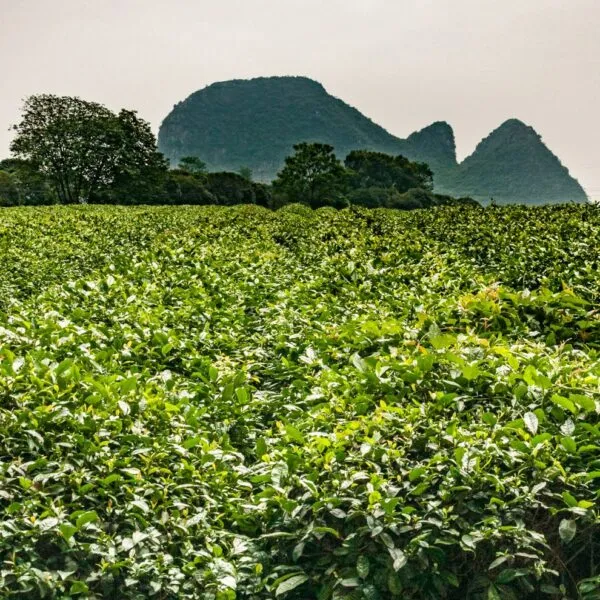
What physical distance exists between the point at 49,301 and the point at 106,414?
3759 mm

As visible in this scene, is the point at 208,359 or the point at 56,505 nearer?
the point at 56,505

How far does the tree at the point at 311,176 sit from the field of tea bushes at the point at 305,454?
56.7 m

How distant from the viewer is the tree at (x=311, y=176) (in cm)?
6234

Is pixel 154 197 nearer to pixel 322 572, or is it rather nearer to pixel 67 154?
pixel 67 154

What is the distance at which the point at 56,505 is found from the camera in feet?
10.5

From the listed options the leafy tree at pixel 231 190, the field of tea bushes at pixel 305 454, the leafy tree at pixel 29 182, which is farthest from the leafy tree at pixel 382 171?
the field of tea bushes at pixel 305 454

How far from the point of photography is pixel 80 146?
50344 millimetres

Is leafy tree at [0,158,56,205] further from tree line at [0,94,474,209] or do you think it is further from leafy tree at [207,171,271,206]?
leafy tree at [207,171,271,206]

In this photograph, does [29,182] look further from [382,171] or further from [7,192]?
[382,171]

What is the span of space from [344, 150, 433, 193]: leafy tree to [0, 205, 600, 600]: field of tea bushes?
81994 millimetres

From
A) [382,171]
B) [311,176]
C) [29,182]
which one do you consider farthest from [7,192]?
[382,171]

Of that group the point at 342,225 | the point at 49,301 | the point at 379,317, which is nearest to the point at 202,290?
the point at 49,301

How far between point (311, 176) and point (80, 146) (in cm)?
2447

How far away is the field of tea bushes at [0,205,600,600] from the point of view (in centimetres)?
292
